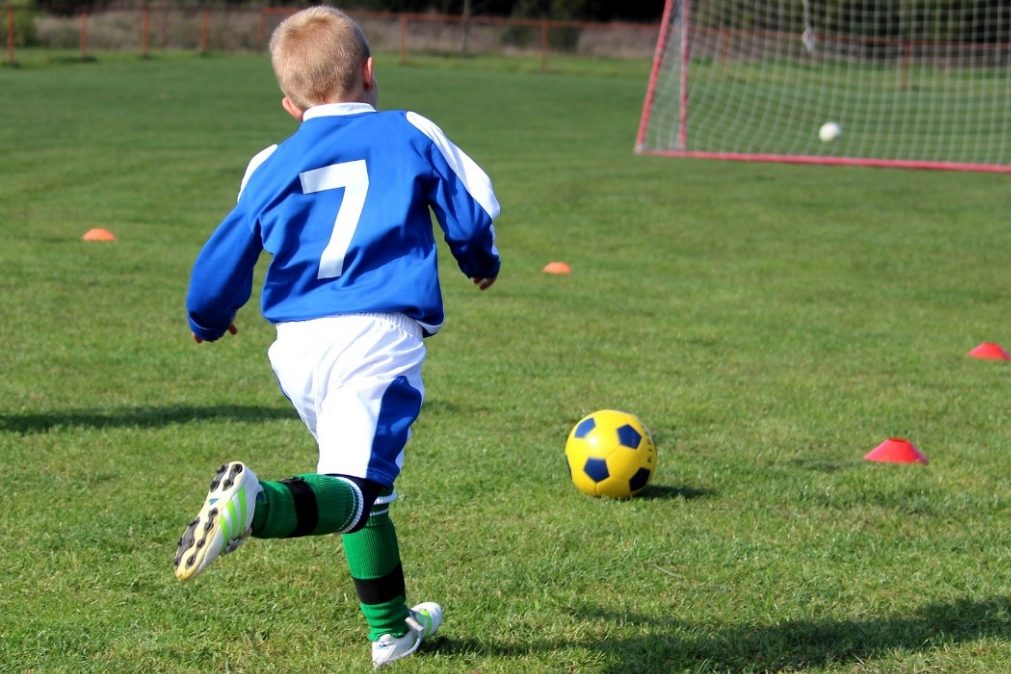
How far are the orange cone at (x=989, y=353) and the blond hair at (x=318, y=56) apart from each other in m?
5.94

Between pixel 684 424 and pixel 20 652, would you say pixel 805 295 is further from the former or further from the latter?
pixel 20 652

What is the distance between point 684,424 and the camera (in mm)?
6543

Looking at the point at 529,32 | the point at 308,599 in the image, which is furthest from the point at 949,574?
the point at 529,32

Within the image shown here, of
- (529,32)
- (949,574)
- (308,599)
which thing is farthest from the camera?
(529,32)

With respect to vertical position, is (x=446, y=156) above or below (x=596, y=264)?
above

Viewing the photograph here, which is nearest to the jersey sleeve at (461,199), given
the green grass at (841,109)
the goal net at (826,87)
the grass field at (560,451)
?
the grass field at (560,451)

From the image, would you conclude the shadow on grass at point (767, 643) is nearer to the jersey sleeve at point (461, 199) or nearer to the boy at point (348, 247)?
the boy at point (348, 247)

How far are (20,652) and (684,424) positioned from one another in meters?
3.59

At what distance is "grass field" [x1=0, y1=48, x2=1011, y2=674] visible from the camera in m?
3.94

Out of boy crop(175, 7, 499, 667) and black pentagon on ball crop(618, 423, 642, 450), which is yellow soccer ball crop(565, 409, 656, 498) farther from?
boy crop(175, 7, 499, 667)

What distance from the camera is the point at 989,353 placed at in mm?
8406

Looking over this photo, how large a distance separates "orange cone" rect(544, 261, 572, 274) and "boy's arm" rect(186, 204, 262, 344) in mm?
7462

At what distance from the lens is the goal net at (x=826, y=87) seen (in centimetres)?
2209

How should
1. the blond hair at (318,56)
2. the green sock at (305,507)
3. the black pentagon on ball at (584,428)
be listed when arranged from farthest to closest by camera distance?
1. the black pentagon on ball at (584,428)
2. the blond hair at (318,56)
3. the green sock at (305,507)
